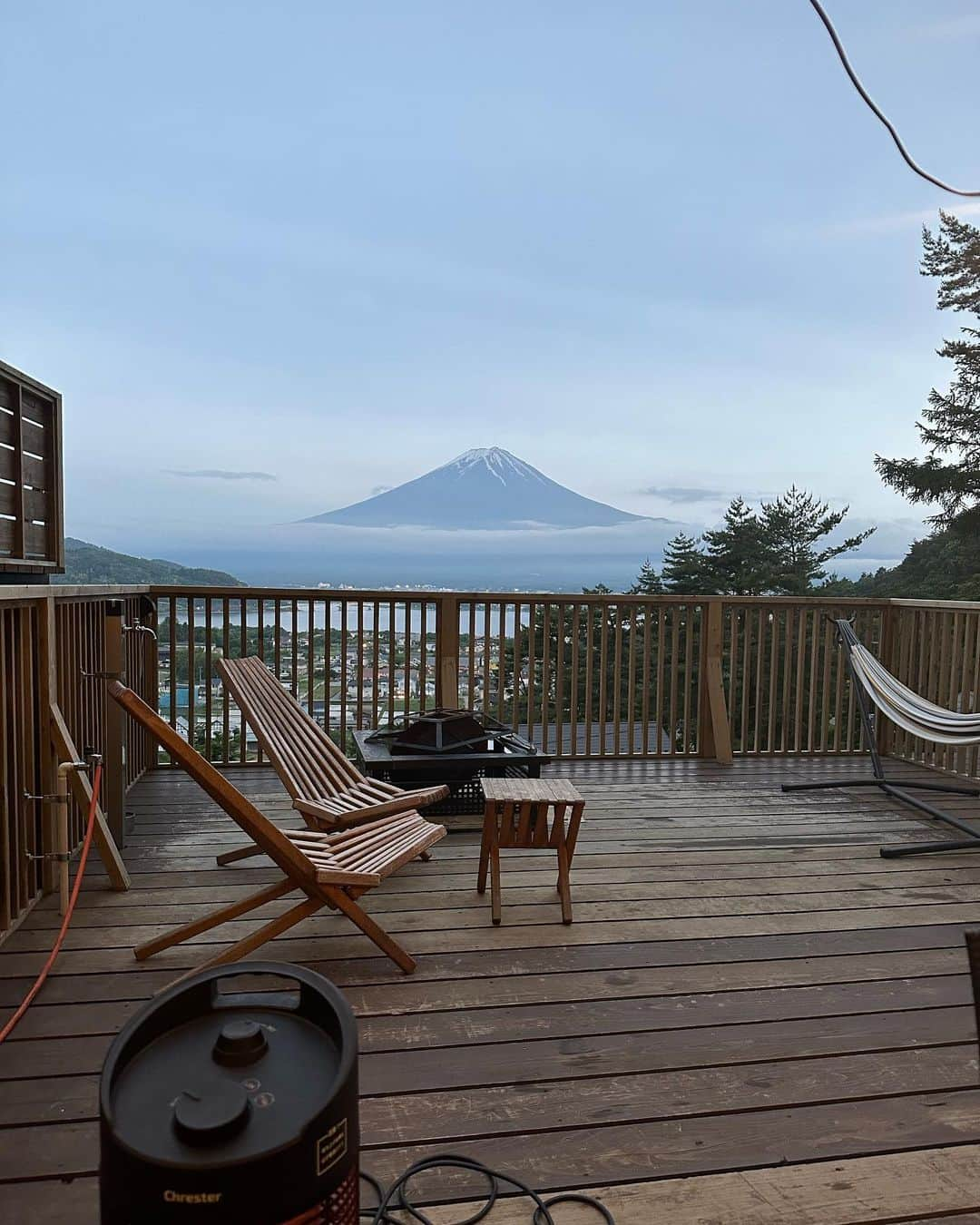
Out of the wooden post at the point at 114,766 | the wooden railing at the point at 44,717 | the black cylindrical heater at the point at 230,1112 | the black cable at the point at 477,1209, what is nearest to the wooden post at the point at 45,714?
the wooden railing at the point at 44,717

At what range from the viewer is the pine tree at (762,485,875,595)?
16891 mm

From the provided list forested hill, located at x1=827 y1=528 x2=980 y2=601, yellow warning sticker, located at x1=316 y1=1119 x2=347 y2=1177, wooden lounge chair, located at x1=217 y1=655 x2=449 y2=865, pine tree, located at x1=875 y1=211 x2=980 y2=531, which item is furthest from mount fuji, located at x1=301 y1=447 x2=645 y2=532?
yellow warning sticker, located at x1=316 y1=1119 x2=347 y2=1177

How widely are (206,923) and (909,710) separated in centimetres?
336

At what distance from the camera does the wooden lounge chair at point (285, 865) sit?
2320mm

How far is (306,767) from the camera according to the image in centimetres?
337

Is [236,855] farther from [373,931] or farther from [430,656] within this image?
[430,656]

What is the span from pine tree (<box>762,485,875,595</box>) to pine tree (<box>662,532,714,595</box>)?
134cm

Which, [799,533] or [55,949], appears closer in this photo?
[55,949]

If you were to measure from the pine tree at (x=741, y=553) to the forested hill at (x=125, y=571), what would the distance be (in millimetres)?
12548

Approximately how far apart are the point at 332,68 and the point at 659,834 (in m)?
9.29

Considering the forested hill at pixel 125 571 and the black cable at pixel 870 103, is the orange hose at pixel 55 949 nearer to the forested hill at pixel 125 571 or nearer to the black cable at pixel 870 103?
the forested hill at pixel 125 571

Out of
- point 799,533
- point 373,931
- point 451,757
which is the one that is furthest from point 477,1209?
point 799,533

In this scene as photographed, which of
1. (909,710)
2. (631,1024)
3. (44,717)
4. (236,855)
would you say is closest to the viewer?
(631,1024)

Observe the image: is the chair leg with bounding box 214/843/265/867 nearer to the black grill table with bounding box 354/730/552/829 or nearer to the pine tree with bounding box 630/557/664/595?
the black grill table with bounding box 354/730/552/829
